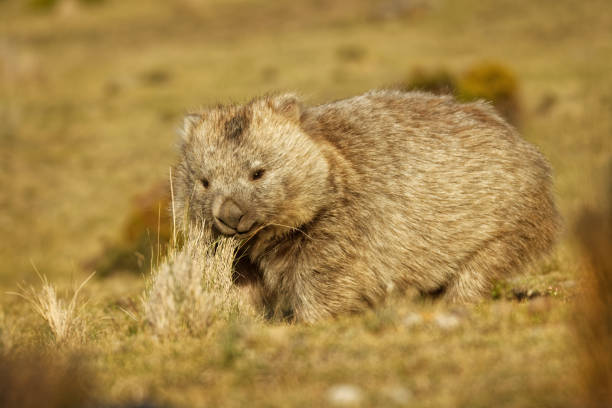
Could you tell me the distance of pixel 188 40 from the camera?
30938 millimetres

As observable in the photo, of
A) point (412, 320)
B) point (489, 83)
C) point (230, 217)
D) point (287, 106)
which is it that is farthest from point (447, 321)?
point (489, 83)

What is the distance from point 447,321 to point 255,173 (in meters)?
1.60

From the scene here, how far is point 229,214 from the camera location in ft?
13.9

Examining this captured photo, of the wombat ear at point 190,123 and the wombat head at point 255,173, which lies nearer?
the wombat head at point 255,173

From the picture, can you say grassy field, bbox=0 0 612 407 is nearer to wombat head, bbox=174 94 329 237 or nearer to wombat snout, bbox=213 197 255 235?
wombat snout, bbox=213 197 255 235

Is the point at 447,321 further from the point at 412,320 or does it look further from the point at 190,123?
the point at 190,123

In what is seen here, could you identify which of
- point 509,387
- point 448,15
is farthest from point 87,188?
point 448,15

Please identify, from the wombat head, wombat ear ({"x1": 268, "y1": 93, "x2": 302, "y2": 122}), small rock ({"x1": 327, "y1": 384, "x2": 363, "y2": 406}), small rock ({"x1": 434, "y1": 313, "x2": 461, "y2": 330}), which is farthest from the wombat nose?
small rock ({"x1": 327, "y1": 384, "x2": 363, "y2": 406})

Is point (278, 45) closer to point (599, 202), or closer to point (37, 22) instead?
point (37, 22)

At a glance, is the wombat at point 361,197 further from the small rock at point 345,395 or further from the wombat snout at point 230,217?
the small rock at point 345,395

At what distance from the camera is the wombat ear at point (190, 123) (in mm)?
5020

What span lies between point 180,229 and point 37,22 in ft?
116

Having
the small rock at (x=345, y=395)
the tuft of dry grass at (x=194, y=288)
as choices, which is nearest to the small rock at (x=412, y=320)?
the small rock at (x=345, y=395)

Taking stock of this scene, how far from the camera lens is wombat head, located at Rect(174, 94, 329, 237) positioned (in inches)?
172
